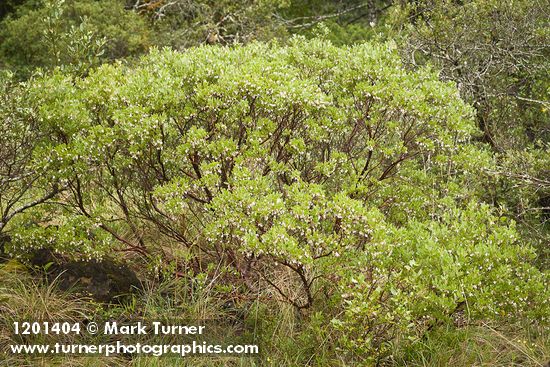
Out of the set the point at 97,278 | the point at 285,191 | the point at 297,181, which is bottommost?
the point at 97,278

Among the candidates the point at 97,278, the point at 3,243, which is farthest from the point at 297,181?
the point at 3,243

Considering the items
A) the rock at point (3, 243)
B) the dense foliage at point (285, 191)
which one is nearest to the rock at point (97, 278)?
the dense foliage at point (285, 191)

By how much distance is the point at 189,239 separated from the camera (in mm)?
6180

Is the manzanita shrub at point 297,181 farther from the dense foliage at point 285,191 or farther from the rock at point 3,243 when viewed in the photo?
the rock at point 3,243

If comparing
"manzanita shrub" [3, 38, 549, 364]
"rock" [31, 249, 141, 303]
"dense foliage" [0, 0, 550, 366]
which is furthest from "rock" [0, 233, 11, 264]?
"rock" [31, 249, 141, 303]

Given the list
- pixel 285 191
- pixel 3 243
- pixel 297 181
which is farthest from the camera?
pixel 3 243

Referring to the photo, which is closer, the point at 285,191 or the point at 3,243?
the point at 285,191

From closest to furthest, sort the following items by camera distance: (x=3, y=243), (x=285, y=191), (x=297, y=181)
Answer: (x=297, y=181)
(x=285, y=191)
(x=3, y=243)

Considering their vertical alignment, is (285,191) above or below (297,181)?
below

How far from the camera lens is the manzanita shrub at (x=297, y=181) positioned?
460 cm

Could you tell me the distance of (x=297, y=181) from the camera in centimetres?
554

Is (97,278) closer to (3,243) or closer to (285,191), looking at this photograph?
(3,243)

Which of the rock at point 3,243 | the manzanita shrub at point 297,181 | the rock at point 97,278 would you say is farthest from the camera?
the rock at point 3,243

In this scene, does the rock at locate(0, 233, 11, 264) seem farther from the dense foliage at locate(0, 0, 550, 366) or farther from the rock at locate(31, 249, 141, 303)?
the rock at locate(31, 249, 141, 303)
